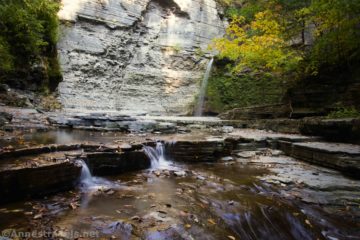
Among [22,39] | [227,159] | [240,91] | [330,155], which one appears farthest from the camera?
[240,91]

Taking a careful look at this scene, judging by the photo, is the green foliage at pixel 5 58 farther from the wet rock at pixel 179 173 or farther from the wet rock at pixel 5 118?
the wet rock at pixel 179 173

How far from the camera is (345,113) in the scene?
8.42 m

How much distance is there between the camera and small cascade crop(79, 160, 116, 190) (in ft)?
15.1

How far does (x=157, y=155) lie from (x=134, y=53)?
13025mm

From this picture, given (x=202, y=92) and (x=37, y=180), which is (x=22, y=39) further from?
(x=202, y=92)

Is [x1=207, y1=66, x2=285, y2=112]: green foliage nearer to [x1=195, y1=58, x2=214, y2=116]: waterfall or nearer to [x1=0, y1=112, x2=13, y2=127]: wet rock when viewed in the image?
[x1=195, y1=58, x2=214, y2=116]: waterfall

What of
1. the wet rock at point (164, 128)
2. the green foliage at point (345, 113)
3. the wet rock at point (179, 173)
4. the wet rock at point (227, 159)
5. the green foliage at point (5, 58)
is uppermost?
the green foliage at point (5, 58)

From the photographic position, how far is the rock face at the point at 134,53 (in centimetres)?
1590

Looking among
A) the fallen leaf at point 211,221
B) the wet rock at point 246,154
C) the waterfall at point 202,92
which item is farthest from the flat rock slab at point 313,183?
the waterfall at point 202,92

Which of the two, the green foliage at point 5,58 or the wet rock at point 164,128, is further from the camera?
the green foliage at point 5,58

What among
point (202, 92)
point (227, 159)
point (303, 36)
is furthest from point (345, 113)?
point (202, 92)

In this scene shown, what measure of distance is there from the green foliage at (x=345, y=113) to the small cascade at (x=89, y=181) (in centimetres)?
751

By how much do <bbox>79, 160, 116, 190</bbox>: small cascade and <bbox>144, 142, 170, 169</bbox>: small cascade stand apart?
1436 millimetres

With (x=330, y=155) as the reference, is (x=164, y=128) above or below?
above
